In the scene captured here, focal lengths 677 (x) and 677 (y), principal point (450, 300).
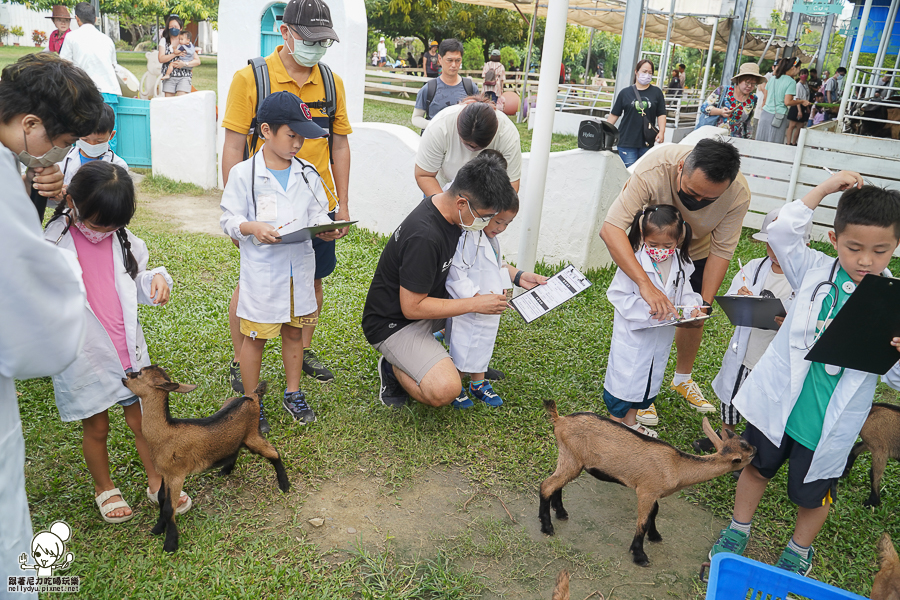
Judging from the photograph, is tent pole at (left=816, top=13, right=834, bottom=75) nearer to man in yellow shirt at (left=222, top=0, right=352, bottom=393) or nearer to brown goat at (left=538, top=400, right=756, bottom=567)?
man in yellow shirt at (left=222, top=0, right=352, bottom=393)

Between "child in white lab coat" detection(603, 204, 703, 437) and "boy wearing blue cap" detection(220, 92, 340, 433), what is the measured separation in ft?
5.32

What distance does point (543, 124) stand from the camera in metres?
5.27

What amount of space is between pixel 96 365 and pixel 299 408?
127 centimetres

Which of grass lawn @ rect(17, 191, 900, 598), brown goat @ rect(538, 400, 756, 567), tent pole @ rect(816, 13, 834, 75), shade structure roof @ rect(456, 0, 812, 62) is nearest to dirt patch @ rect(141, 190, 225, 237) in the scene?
grass lawn @ rect(17, 191, 900, 598)

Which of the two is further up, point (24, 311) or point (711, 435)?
point (24, 311)

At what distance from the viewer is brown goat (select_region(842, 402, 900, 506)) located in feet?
10.8

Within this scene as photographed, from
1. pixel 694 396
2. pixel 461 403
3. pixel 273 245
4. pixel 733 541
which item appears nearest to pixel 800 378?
pixel 733 541

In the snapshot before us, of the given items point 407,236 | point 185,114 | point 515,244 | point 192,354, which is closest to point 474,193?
point 407,236

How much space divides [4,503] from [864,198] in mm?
2750

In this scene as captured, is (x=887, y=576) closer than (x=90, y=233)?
Yes

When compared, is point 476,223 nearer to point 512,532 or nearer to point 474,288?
point 474,288

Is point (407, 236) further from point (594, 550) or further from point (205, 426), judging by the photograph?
point (594, 550)

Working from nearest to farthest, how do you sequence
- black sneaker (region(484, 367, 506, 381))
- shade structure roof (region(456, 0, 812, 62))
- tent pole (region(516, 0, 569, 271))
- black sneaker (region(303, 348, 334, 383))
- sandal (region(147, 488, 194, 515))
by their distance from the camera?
sandal (region(147, 488, 194, 515)) < black sneaker (region(303, 348, 334, 383)) < black sneaker (region(484, 367, 506, 381)) < tent pole (region(516, 0, 569, 271)) < shade structure roof (region(456, 0, 812, 62))

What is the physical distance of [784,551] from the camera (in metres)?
2.96
